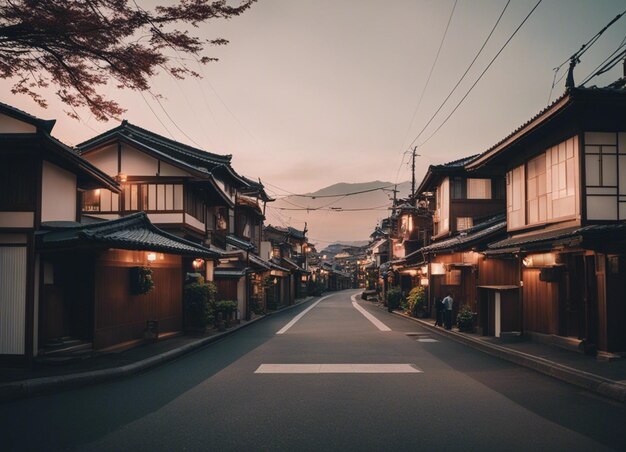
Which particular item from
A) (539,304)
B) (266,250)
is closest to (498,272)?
(539,304)

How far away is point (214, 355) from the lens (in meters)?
15.5

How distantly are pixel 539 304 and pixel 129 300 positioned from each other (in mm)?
13932

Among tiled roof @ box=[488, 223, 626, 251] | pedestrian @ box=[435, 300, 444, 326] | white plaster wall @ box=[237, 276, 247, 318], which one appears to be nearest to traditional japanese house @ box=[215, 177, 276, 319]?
white plaster wall @ box=[237, 276, 247, 318]

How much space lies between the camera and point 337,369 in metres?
12.6

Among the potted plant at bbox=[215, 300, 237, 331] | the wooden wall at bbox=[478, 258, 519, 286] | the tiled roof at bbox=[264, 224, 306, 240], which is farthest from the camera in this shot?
the tiled roof at bbox=[264, 224, 306, 240]

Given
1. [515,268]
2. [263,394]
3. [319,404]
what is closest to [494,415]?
[319,404]

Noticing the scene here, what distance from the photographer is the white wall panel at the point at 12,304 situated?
1236 centimetres

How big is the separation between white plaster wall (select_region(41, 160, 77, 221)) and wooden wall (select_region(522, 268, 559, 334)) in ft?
50.8

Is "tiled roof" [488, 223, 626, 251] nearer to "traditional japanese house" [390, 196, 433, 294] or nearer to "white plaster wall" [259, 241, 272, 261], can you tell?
"traditional japanese house" [390, 196, 433, 294]

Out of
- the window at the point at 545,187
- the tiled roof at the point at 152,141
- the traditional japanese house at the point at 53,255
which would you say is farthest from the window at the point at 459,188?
the traditional japanese house at the point at 53,255

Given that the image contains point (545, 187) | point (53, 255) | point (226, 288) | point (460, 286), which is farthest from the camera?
point (226, 288)

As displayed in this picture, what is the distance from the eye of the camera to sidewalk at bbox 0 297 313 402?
32.1 ft

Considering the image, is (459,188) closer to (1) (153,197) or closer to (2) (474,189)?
(2) (474,189)

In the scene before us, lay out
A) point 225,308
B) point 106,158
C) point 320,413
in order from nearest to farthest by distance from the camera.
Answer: point 320,413, point 225,308, point 106,158
